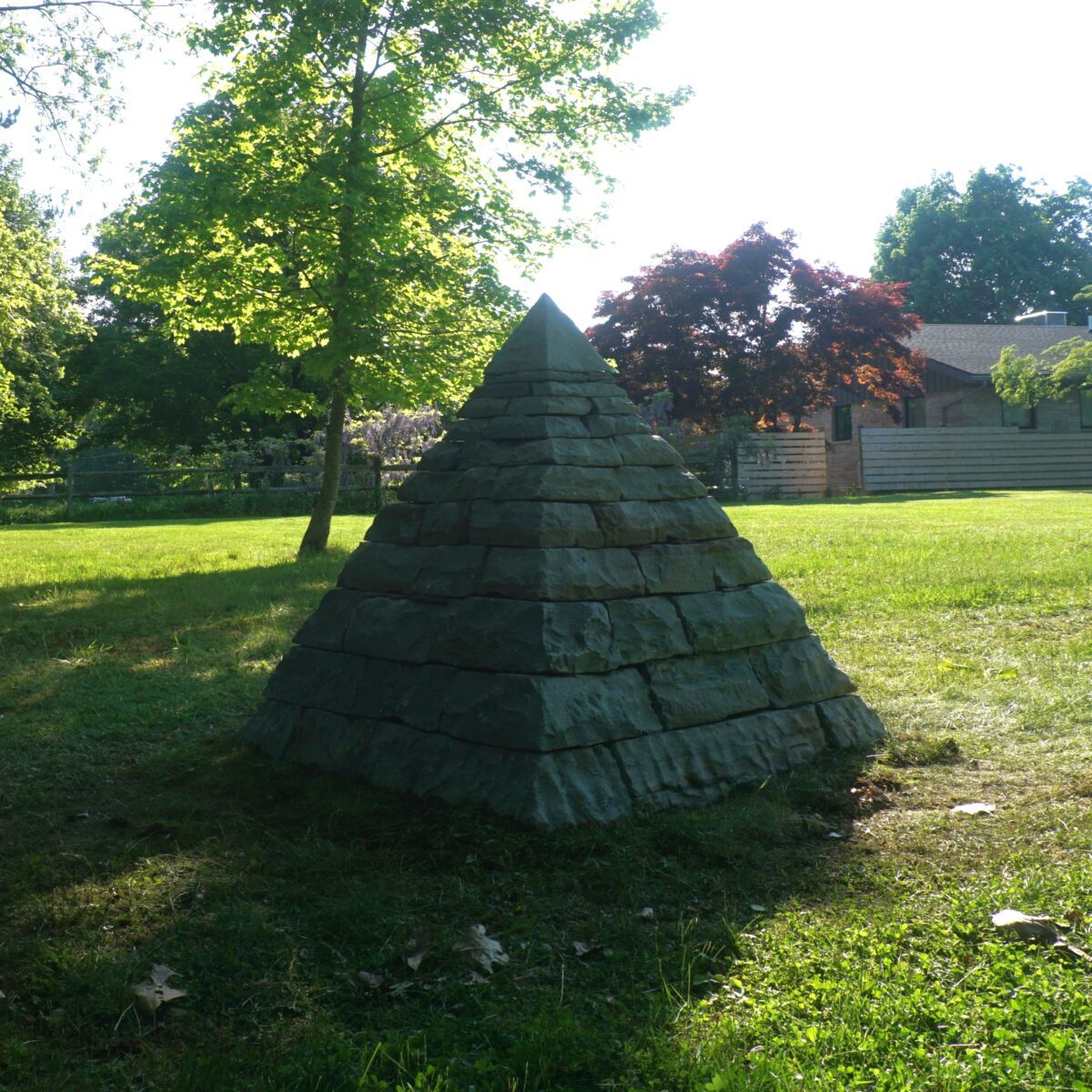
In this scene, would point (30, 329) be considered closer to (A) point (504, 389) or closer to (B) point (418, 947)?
(A) point (504, 389)

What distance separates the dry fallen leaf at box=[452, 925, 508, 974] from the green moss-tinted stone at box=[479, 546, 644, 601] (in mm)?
1484

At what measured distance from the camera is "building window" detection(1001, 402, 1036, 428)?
36.9m

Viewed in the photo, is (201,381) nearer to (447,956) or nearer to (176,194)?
(176,194)

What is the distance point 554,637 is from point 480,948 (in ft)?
4.60

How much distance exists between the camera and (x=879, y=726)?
5395mm

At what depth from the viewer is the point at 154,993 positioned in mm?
2955

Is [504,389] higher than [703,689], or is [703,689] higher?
[504,389]

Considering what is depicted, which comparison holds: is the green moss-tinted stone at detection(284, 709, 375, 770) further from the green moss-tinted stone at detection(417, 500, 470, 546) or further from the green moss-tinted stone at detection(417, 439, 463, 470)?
the green moss-tinted stone at detection(417, 439, 463, 470)

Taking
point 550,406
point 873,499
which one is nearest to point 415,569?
point 550,406

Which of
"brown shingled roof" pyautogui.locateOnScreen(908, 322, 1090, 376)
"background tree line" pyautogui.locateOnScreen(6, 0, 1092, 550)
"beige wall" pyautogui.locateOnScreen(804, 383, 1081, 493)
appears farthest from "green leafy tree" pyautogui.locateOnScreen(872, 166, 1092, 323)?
"background tree line" pyautogui.locateOnScreen(6, 0, 1092, 550)

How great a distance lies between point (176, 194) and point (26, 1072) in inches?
427

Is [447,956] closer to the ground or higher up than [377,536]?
closer to the ground

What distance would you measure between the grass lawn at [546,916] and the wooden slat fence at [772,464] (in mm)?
→ 22315

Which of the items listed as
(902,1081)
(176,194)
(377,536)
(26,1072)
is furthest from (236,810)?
(176,194)
